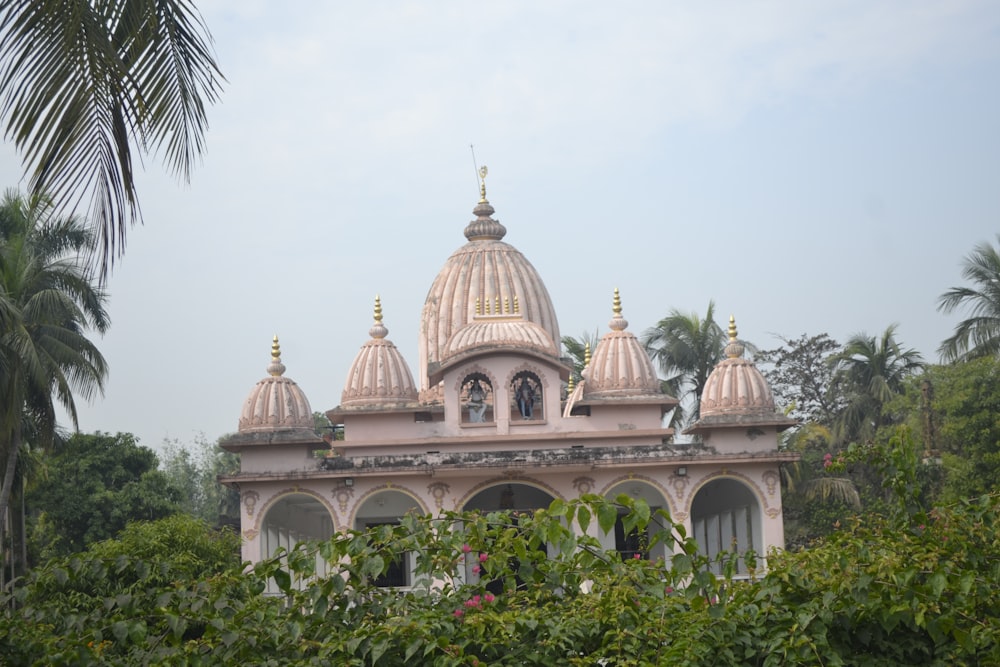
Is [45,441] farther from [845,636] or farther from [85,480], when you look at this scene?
[845,636]

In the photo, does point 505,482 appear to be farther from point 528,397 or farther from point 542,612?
point 542,612

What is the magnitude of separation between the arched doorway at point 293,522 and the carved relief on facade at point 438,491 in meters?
2.09

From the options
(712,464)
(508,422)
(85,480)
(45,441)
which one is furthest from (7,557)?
(712,464)

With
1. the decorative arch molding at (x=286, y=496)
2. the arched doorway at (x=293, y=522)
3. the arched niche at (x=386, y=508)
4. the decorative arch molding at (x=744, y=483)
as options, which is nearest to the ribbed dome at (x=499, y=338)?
the arched niche at (x=386, y=508)

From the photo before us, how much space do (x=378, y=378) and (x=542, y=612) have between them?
18.8 meters

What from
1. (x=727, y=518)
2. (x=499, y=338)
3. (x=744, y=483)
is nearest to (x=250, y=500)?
(x=499, y=338)

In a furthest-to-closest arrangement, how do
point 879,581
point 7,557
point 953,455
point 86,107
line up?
point 7,557, point 953,455, point 879,581, point 86,107

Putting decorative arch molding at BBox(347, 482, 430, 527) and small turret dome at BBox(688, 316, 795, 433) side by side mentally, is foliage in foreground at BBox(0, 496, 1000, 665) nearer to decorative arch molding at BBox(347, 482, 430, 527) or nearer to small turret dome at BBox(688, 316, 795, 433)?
decorative arch molding at BBox(347, 482, 430, 527)

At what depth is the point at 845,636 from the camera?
660cm

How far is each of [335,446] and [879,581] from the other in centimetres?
1888

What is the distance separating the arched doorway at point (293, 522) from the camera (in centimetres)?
2466

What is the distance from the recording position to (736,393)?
2462cm

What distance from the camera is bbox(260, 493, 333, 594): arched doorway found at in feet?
80.9

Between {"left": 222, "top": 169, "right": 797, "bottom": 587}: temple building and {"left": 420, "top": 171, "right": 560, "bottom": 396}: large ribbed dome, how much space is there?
242cm
